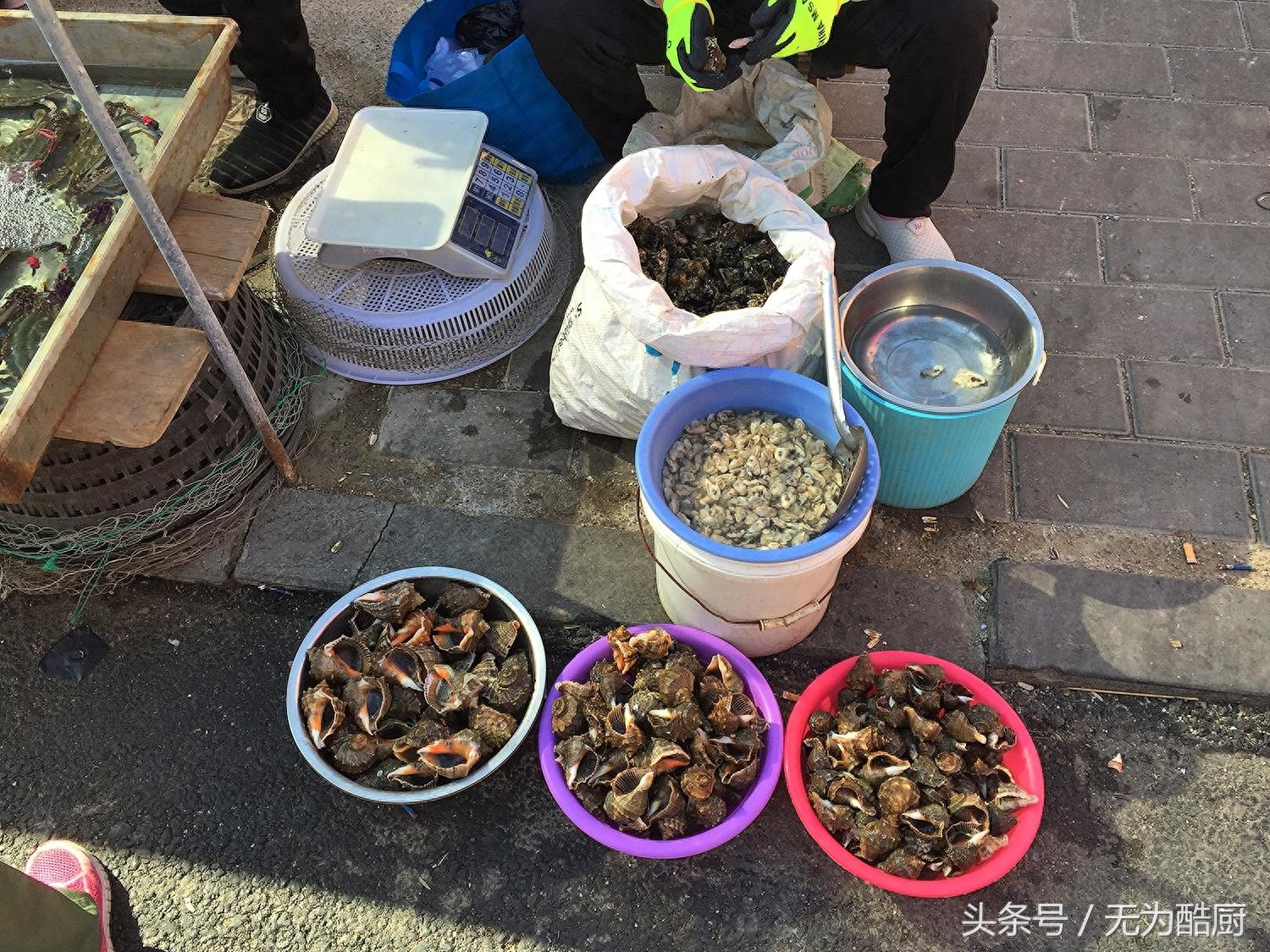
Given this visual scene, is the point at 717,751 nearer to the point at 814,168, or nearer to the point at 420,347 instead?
the point at 420,347

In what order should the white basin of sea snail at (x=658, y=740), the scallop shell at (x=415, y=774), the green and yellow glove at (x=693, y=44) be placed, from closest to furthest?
the white basin of sea snail at (x=658, y=740)
the scallop shell at (x=415, y=774)
the green and yellow glove at (x=693, y=44)

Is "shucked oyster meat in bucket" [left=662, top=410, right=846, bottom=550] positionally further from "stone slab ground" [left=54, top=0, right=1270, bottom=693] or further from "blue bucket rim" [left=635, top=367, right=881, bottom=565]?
"stone slab ground" [left=54, top=0, right=1270, bottom=693]

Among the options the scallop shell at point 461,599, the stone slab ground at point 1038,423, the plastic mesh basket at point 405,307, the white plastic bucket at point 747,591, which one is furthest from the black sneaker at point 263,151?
the white plastic bucket at point 747,591

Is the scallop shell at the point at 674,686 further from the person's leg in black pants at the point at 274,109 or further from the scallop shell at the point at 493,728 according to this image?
the person's leg in black pants at the point at 274,109

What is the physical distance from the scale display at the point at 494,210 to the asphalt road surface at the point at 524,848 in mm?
1296

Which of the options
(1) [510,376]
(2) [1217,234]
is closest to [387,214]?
(1) [510,376]

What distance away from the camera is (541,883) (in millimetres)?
2502

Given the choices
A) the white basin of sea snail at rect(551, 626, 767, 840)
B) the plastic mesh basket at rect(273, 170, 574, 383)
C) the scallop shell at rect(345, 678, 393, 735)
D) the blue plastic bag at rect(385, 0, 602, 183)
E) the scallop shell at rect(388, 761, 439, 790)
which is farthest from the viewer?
the blue plastic bag at rect(385, 0, 602, 183)

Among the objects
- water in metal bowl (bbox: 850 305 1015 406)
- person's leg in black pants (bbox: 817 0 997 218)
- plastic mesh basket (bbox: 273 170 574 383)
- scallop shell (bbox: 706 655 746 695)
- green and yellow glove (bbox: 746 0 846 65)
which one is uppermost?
green and yellow glove (bbox: 746 0 846 65)

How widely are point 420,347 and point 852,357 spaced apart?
144 centimetres

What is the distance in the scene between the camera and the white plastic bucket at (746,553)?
2.20 meters

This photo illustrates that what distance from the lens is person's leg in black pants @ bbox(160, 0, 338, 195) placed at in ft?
11.9

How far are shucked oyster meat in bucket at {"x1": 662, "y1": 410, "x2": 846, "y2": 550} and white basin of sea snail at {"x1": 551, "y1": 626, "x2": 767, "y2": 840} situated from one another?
0.35 meters

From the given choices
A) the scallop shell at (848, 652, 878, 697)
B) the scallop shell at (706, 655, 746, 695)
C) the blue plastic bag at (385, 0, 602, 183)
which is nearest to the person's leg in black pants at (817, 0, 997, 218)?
the blue plastic bag at (385, 0, 602, 183)
